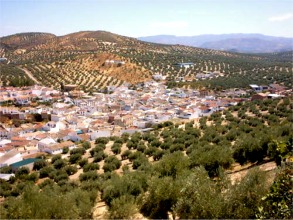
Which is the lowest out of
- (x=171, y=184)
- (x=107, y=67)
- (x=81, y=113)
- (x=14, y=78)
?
(x=81, y=113)

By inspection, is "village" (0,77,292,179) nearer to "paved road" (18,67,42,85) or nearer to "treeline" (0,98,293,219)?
"treeline" (0,98,293,219)

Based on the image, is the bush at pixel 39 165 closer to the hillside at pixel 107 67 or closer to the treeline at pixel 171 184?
the treeline at pixel 171 184

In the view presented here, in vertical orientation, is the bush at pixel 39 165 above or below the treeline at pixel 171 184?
below

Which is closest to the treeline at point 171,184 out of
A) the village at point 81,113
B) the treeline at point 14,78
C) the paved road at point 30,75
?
the village at point 81,113

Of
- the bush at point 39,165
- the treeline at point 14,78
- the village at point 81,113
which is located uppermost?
the treeline at point 14,78

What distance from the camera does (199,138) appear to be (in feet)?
88.1

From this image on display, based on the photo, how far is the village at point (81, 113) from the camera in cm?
3266

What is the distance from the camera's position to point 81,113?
4666 cm

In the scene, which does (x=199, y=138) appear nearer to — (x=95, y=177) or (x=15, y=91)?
(x=95, y=177)

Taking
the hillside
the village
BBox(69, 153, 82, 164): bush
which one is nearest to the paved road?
the hillside

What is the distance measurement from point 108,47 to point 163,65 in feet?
99.9

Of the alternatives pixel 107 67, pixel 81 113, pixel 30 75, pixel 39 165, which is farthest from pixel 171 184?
pixel 107 67

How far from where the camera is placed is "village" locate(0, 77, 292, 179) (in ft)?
107

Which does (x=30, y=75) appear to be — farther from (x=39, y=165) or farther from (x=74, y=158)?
(x=74, y=158)
